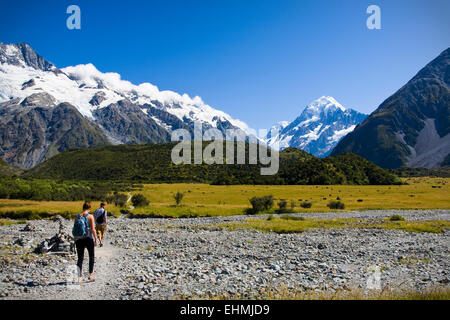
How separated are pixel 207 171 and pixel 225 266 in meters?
148

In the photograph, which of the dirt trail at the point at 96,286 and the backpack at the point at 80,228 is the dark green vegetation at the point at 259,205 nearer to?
the dirt trail at the point at 96,286

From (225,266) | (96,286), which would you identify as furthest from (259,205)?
(96,286)

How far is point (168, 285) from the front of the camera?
13180 mm

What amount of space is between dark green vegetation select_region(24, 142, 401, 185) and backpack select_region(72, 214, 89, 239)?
106305 mm

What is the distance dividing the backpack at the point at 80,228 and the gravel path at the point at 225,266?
2182mm

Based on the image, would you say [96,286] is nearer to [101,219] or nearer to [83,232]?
[83,232]

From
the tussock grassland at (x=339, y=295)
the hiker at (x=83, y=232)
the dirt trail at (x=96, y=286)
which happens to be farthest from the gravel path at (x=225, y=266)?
the hiker at (x=83, y=232)

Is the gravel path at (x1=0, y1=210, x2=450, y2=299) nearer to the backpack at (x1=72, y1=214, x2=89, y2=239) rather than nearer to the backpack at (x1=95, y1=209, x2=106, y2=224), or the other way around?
the backpack at (x1=95, y1=209, x2=106, y2=224)

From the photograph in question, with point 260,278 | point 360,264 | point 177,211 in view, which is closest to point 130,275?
point 260,278

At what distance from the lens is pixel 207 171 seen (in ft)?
537

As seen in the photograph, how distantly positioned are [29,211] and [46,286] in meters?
35.5

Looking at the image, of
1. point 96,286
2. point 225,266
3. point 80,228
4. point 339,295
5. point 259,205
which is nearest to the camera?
point 339,295

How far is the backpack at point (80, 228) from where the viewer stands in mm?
12516
